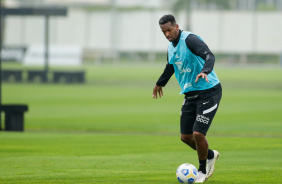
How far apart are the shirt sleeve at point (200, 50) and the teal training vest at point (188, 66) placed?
0.08 metres

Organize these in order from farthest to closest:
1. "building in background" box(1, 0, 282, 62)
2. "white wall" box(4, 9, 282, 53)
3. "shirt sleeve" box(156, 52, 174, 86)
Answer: "white wall" box(4, 9, 282, 53), "building in background" box(1, 0, 282, 62), "shirt sleeve" box(156, 52, 174, 86)

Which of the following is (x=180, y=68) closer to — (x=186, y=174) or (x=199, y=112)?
(x=199, y=112)

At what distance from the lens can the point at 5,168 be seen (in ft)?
36.7

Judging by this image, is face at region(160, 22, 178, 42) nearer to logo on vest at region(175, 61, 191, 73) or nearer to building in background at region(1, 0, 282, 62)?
logo on vest at region(175, 61, 191, 73)

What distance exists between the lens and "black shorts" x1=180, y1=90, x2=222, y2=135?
9430 mm

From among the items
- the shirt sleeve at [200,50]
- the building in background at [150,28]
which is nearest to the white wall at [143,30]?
the building in background at [150,28]

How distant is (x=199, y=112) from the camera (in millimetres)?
9516

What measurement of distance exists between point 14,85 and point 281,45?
54845 mm

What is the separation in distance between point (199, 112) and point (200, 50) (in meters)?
0.88

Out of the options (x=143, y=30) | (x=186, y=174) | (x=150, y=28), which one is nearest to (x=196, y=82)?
(x=186, y=174)

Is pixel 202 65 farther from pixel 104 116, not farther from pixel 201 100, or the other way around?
pixel 104 116

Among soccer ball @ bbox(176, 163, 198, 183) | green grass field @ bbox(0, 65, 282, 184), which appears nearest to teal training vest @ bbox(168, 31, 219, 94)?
soccer ball @ bbox(176, 163, 198, 183)

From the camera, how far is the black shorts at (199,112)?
30.9ft

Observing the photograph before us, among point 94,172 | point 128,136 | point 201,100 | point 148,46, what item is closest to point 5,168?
point 94,172
